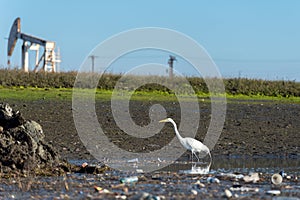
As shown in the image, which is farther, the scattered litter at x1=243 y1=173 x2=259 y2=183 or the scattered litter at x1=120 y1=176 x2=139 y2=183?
the scattered litter at x1=243 y1=173 x2=259 y2=183

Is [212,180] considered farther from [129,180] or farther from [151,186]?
[129,180]

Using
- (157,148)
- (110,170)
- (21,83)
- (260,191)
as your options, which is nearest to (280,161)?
(157,148)

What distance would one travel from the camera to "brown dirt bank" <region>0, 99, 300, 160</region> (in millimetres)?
18188

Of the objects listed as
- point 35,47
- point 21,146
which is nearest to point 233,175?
point 21,146

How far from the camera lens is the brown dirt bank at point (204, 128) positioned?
59.7ft

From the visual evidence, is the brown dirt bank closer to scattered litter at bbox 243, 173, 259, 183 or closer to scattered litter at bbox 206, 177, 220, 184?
scattered litter at bbox 206, 177, 220, 184

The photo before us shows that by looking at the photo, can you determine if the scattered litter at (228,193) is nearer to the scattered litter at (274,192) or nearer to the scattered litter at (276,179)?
the scattered litter at (274,192)

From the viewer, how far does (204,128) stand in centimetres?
2180

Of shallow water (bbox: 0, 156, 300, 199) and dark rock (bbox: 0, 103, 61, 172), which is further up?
dark rock (bbox: 0, 103, 61, 172)

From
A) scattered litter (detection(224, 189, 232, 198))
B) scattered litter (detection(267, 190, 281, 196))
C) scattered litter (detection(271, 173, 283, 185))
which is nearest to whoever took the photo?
scattered litter (detection(224, 189, 232, 198))

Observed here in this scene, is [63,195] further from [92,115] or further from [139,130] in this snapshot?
[92,115]

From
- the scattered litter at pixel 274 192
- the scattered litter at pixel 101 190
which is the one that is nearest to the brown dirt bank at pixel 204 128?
the scattered litter at pixel 101 190

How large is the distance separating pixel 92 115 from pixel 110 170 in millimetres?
9597

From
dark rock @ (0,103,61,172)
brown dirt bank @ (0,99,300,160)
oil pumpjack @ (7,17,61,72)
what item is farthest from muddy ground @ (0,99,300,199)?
oil pumpjack @ (7,17,61,72)
